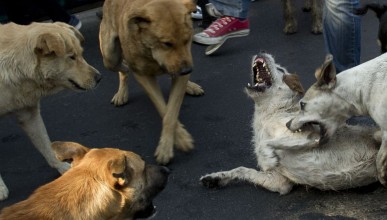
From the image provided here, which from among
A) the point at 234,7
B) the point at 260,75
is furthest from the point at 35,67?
the point at 234,7

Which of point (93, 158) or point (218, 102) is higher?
point (93, 158)

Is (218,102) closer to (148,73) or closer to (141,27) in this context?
(148,73)

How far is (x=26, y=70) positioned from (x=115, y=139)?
3.47ft

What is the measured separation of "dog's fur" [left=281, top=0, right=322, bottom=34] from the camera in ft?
19.8

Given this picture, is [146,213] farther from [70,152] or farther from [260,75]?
[260,75]

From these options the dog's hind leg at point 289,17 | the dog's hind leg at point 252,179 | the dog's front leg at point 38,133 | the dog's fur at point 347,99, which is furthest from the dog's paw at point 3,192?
the dog's hind leg at point 289,17

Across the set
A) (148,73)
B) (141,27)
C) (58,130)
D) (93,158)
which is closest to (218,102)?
(148,73)

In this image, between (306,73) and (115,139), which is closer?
(115,139)

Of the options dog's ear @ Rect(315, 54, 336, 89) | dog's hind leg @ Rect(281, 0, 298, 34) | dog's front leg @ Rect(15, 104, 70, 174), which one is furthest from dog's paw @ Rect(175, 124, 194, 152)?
dog's hind leg @ Rect(281, 0, 298, 34)

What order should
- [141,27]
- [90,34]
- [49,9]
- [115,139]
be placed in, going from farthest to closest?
[90,34], [49,9], [115,139], [141,27]

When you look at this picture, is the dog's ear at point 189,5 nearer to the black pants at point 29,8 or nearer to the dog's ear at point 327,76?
the dog's ear at point 327,76

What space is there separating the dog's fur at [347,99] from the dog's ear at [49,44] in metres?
1.62

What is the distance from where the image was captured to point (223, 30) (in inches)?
231

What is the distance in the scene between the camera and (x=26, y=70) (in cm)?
382
